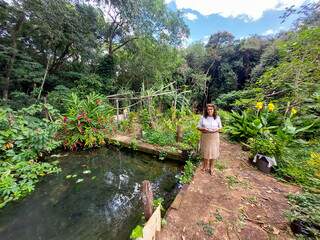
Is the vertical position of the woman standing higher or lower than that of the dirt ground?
higher

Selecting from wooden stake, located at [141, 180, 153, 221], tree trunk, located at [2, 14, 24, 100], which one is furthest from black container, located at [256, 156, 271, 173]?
tree trunk, located at [2, 14, 24, 100]

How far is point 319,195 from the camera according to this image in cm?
289

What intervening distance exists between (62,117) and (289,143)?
21.1ft

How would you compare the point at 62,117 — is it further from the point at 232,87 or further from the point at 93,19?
the point at 232,87

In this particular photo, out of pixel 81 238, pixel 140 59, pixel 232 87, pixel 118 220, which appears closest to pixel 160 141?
pixel 118 220

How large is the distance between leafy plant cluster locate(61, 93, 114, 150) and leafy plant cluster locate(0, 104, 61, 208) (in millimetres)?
479

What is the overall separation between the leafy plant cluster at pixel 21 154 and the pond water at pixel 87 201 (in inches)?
8.6

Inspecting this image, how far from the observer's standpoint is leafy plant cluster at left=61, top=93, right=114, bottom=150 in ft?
16.6

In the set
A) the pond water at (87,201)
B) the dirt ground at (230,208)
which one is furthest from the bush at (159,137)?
the dirt ground at (230,208)

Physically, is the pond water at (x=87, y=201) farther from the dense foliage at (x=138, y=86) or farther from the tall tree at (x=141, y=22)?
the tall tree at (x=141, y=22)

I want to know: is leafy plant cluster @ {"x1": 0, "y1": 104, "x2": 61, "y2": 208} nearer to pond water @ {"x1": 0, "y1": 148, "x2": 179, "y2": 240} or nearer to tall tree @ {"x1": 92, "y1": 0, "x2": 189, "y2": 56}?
pond water @ {"x1": 0, "y1": 148, "x2": 179, "y2": 240}

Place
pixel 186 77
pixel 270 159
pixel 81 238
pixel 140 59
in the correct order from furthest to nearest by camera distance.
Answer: pixel 186 77 → pixel 140 59 → pixel 270 159 → pixel 81 238

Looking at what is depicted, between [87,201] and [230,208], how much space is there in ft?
8.19

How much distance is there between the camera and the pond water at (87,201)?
2.70m
